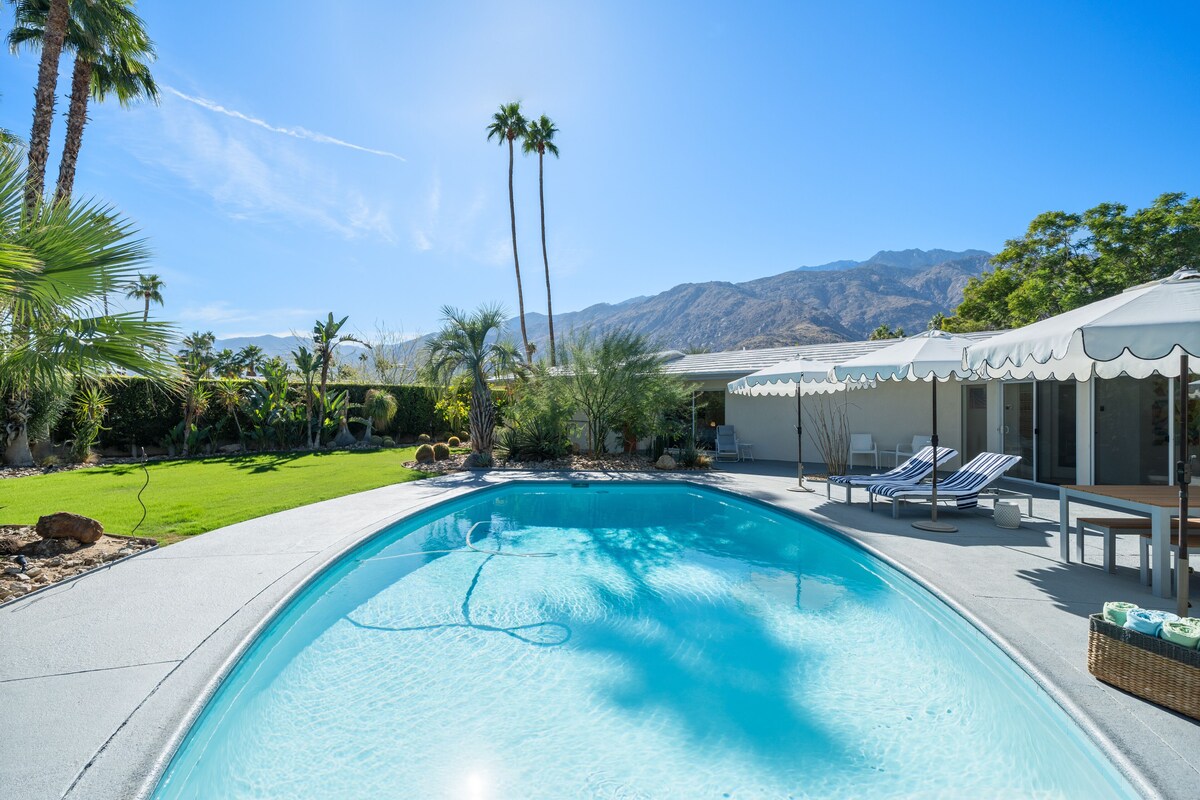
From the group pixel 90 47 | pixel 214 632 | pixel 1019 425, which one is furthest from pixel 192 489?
pixel 1019 425

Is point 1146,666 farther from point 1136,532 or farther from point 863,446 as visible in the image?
point 863,446

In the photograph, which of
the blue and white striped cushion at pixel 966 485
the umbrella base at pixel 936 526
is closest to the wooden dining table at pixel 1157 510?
the umbrella base at pixel 936 526

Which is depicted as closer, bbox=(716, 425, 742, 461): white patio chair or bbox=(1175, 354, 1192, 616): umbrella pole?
bbox=(1175, 354, 1192, 616): umbrella pole

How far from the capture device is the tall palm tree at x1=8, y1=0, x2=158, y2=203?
1298 cm

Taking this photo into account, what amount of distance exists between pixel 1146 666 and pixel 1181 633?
31 centimetres

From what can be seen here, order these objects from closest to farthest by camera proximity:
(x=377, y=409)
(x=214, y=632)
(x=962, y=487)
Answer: (x=214, y=632) < (x=962, y=487) < (x=377, y=409)

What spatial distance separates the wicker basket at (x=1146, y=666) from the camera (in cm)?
336

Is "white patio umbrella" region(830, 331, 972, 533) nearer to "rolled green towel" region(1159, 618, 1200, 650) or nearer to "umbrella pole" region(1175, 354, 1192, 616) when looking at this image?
"umbrella pole" region(1175, 354, 1192, 616)

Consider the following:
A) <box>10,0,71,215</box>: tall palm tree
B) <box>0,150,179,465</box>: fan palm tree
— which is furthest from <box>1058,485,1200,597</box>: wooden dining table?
<box>10,0,71,215</box>: tall palm tree

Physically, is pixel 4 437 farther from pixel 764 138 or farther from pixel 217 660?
pixel 764 138

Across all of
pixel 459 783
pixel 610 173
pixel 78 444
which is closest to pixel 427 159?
pixel 610 173

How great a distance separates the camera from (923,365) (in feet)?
28.7

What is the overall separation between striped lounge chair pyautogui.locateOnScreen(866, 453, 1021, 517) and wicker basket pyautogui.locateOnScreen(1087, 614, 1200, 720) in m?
5.78

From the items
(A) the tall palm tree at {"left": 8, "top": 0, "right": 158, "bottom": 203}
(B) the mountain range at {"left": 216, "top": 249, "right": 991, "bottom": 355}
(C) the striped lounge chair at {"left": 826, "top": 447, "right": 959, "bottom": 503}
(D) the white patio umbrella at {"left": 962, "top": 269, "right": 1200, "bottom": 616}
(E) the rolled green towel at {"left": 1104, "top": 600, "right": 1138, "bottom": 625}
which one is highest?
(B) the mountain range at {"left": 216, "top": 249, "right": 991, "bottom": 355}
